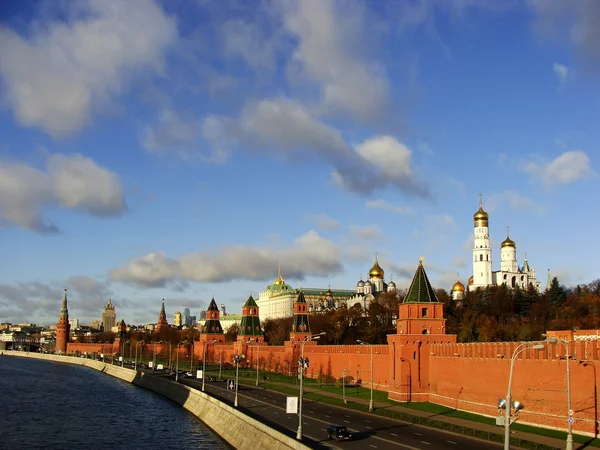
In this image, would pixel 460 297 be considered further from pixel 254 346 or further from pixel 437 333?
pixel 437 333

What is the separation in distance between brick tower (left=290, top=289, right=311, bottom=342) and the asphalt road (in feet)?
134

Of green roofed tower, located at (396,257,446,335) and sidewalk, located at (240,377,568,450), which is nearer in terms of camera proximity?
sidewalk, located at (240,377,568,450)

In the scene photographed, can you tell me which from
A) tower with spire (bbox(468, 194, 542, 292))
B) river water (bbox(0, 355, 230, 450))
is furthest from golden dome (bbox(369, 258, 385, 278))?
river water (bbox(0, 355, 230, 450))

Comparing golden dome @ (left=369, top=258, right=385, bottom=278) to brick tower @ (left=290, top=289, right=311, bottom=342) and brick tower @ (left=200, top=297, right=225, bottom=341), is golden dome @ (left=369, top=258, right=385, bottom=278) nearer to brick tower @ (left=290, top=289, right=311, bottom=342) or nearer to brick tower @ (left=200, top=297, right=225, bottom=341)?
brick tower @ (left=200, top=297, right=225, bottom=341)

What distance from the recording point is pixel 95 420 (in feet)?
210

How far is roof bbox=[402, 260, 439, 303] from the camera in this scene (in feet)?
225

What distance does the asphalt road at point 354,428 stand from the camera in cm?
4003

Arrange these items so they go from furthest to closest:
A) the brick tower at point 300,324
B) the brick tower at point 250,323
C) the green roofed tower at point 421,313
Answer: the brick tower at point 250,323 < the brick tower at point 300,324 < the green roofed tower at point 421,313

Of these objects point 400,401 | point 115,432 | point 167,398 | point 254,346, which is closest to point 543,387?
point 400,401

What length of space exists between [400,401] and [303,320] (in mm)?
47043

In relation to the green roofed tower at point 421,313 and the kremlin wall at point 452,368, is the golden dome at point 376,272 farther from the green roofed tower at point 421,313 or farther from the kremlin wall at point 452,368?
the green roofed tower at point 421,313

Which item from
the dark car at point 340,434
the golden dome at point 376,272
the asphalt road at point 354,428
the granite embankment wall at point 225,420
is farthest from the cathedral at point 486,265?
the dark car at point 340,434

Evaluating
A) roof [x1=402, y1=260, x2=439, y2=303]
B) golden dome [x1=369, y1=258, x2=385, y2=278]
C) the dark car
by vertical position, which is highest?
golden dome [x1=369, y1=258, x2=385, y2=278]

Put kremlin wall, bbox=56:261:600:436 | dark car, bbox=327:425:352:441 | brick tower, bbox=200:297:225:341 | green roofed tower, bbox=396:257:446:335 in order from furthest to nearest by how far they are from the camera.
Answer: brick tower, bbox=200:297:225:341
green roofed tower, bbox=396:257:446:335
kremlin wall, bbox=56:261:600:436
dark car, bbox=327:425:352:441
